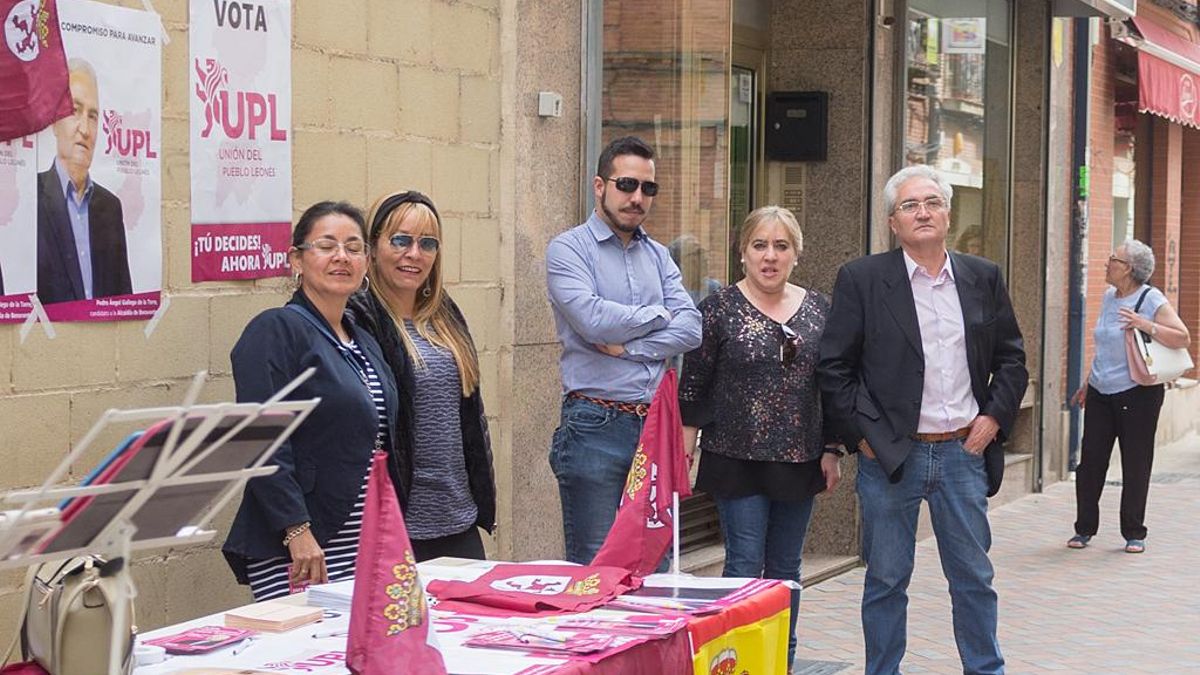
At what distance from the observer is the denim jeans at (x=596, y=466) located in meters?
6.25

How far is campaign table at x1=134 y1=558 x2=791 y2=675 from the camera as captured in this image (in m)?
3.63

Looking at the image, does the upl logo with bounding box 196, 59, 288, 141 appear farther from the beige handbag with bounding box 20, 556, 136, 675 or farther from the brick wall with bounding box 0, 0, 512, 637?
the beige handbag with bounding box 20, 556, 136, 675

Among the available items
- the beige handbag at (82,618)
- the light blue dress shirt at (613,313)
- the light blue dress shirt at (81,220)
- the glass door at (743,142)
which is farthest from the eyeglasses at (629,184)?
the glass door at (743,142)

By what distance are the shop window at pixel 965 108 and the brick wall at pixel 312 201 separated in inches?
180

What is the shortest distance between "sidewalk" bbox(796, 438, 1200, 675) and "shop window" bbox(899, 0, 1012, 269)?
7.32 ft

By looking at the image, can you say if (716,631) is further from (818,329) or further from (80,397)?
(818,329)

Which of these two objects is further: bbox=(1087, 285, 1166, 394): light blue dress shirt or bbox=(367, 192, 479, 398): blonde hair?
bbox=(1087, 285, 1166, 394): light blue dress shirt

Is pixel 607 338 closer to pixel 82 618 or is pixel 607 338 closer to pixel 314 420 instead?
pixel 314 420

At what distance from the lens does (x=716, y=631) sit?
4320 mm

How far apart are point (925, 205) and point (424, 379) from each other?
2.10 m

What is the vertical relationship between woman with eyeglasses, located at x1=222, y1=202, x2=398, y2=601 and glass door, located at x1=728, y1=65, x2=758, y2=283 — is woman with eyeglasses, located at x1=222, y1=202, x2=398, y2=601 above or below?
below

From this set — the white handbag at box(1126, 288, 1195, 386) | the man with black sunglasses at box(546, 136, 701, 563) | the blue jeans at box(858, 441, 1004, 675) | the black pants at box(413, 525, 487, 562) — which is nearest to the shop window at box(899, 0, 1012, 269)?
the white handbag at box(1126, 288, 1195, 386)

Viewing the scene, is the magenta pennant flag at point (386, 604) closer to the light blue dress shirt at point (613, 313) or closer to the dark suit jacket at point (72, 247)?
the dark suit jacket at point (72, 247)

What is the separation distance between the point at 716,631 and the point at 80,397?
1.99 metres
